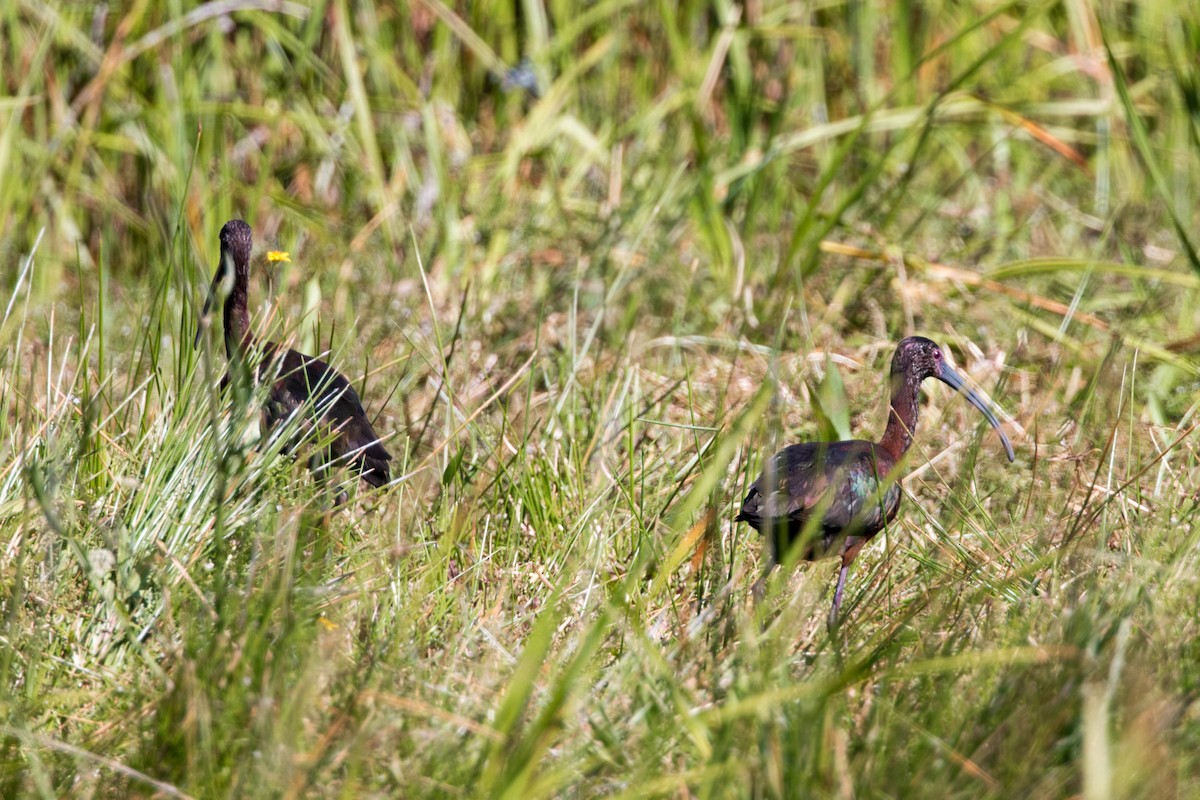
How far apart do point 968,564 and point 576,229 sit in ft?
9.21

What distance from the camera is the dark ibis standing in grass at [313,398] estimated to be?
308 centimetres

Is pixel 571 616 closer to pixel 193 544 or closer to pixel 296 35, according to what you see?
pixel 193 544

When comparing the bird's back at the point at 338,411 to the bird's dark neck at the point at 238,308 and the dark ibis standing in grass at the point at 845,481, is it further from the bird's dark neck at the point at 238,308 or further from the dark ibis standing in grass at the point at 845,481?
the dark ibis standing in grass at the point at 845,481

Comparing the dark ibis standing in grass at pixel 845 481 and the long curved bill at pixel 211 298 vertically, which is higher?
the long curved bill at pixel 211 298

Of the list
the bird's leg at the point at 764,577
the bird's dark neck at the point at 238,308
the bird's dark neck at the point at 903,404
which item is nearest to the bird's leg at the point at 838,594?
the bird's leg at the point at 764,577

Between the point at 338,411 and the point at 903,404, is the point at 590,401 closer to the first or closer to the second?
the point at 338,411

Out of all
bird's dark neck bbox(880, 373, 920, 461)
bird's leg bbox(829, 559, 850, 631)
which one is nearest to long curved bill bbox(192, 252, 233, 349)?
bird's leg bbox(829, 559, 850, 631)

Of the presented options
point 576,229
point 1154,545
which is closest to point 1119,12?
point 576,229

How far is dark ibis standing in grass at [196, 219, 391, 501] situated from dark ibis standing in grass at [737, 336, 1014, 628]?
88 cm

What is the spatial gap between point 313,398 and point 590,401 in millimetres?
871

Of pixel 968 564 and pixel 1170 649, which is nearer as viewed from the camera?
pixel 1170 649

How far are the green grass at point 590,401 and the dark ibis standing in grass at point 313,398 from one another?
0.31ft

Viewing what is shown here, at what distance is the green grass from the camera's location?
7.11ft

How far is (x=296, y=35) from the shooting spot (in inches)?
223
